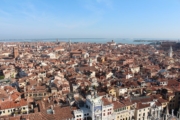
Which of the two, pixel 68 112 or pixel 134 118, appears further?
pixel 134 118

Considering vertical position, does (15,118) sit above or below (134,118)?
above

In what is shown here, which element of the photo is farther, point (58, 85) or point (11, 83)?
point (11, 83)

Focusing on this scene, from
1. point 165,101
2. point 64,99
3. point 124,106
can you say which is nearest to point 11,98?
point 64,99

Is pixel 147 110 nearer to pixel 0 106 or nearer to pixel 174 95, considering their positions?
pixel 174 95

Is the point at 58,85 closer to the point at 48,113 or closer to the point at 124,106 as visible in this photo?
the point at 48,113

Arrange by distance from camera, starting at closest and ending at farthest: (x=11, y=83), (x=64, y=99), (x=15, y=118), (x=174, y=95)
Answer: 1. (x=15, y=118)
2. (x=64, y=99)
3. (x=174, y=95)
4. (x=11, y=83)

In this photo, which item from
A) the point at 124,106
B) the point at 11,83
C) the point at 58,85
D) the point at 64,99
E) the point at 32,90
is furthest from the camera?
the point at 11,83

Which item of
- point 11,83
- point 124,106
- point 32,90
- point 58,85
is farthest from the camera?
point 11,83

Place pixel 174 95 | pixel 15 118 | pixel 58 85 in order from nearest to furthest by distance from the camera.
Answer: pixel 15 118, pixel 174 95, pixel 58 85

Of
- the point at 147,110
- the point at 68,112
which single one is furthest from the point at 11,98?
the point at 147,110
